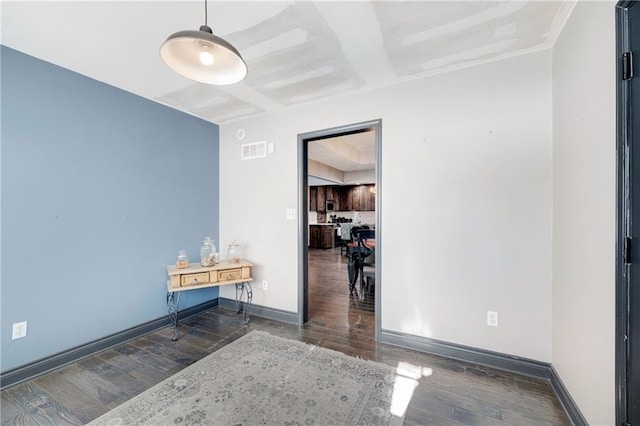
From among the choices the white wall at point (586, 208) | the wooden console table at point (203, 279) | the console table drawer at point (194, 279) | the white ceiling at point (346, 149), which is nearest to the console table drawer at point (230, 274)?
the wooden console table at point (203, 279)

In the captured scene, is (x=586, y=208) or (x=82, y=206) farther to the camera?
(x=82, y=206)

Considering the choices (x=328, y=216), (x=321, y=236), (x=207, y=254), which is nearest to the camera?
(x=207, y=254)

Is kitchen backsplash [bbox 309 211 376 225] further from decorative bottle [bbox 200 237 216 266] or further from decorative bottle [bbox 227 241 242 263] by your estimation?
decorative bottle [bbox 200 237 216 266]

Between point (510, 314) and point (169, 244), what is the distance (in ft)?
11.5

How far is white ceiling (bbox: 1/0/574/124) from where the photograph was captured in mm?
1529

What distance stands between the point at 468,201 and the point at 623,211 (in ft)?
3.43

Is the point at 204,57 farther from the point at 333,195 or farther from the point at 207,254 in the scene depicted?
the point at 333,195

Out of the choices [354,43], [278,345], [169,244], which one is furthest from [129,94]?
[278,345]

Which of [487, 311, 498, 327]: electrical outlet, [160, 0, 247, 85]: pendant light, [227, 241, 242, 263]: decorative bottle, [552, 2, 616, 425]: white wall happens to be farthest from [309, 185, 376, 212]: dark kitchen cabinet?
[160, 0, 247, 85]: pendant light

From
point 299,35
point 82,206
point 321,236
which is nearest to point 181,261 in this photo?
point 82,206

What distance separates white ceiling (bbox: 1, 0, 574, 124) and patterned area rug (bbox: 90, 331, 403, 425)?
2530 millimetres

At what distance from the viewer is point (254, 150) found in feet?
10.5

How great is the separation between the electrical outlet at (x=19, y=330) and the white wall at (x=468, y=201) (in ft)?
9.79

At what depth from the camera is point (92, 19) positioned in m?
1.62
